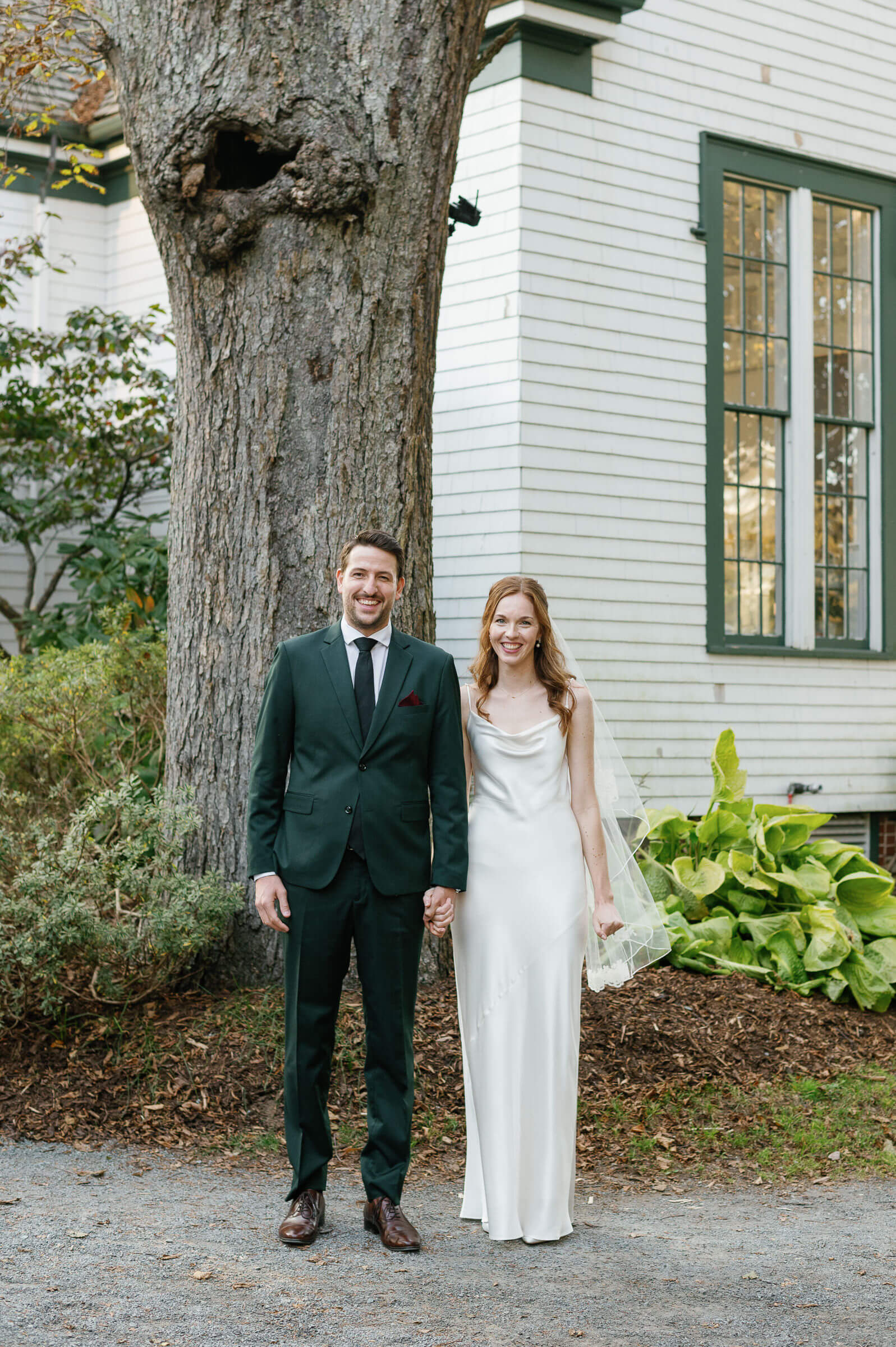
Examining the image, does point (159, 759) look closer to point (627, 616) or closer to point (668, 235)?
point (627, 616)

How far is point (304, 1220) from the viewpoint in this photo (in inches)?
182

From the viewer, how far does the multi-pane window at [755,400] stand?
1105cm

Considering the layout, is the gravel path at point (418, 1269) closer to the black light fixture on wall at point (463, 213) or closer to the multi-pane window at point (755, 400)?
the black light fixture on wall at point (463, 213)

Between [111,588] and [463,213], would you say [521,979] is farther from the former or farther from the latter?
[111,588]

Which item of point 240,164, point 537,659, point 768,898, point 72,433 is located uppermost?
point 240,164

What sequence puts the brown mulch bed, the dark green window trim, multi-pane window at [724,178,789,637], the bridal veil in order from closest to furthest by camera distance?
1. the bridal veil
2. the brown mulch bed
3. the dark green window trim
4. multi-pane window at [724,178,789,637]

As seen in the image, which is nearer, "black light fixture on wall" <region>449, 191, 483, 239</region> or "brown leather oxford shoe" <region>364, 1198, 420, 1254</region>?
"brown leather oxford shoe" <region>364, 1198, 420, 1254</region>

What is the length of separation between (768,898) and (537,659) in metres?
3.67

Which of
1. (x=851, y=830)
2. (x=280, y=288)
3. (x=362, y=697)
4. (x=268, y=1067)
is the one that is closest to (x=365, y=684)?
(x=362, y=697)

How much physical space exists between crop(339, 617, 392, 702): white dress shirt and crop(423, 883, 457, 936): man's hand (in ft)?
2.05

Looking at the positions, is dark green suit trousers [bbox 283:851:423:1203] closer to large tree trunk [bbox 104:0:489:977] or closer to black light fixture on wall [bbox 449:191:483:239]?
large tree trunk [bbox 104:0:489:977]

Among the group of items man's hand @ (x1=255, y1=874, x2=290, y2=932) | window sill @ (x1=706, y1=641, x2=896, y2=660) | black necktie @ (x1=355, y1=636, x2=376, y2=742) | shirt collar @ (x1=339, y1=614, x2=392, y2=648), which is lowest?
man's hand @ (x1=255, y1=874, x2=290, y2=932)

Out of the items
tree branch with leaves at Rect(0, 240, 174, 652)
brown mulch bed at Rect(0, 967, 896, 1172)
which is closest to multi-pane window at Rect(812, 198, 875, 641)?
tree branch with leaves at Rect(0, 240, 174, 652)

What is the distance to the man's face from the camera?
4656 millimetres
